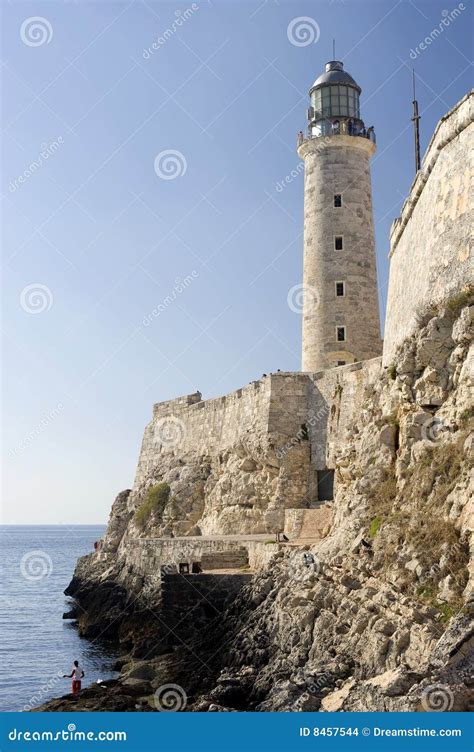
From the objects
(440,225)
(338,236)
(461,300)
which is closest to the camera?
(461,300)

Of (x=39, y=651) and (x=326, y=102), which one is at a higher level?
(x=326, y=102)

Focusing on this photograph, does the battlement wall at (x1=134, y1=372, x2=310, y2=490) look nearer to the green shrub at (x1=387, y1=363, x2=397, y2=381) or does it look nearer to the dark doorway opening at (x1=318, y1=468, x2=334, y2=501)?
the dark doorway opening at (x1=318, y1=468, x2=334, y2=501)

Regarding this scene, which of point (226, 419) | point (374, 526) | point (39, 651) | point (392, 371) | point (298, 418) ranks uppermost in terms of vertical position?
point (226, 419)

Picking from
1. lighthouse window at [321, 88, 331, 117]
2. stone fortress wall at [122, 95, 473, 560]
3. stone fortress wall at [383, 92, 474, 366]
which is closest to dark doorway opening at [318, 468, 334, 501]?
stone fortress wall at [122, 95, 473, 560]

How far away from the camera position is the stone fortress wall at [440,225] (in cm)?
1332

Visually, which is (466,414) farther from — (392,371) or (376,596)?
(392,371)

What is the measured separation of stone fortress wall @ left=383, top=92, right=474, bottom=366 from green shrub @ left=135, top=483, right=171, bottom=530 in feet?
44.6

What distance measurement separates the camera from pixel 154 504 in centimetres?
2909

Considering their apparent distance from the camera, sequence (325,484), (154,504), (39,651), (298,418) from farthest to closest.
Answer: (154,504) → (39,651) → (298,418) → (325,484)

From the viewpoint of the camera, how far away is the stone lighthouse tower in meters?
25.3

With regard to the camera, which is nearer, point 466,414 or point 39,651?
point 466,414

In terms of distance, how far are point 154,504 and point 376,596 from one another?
18.1 metres

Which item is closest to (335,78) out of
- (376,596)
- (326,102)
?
(326,102)
